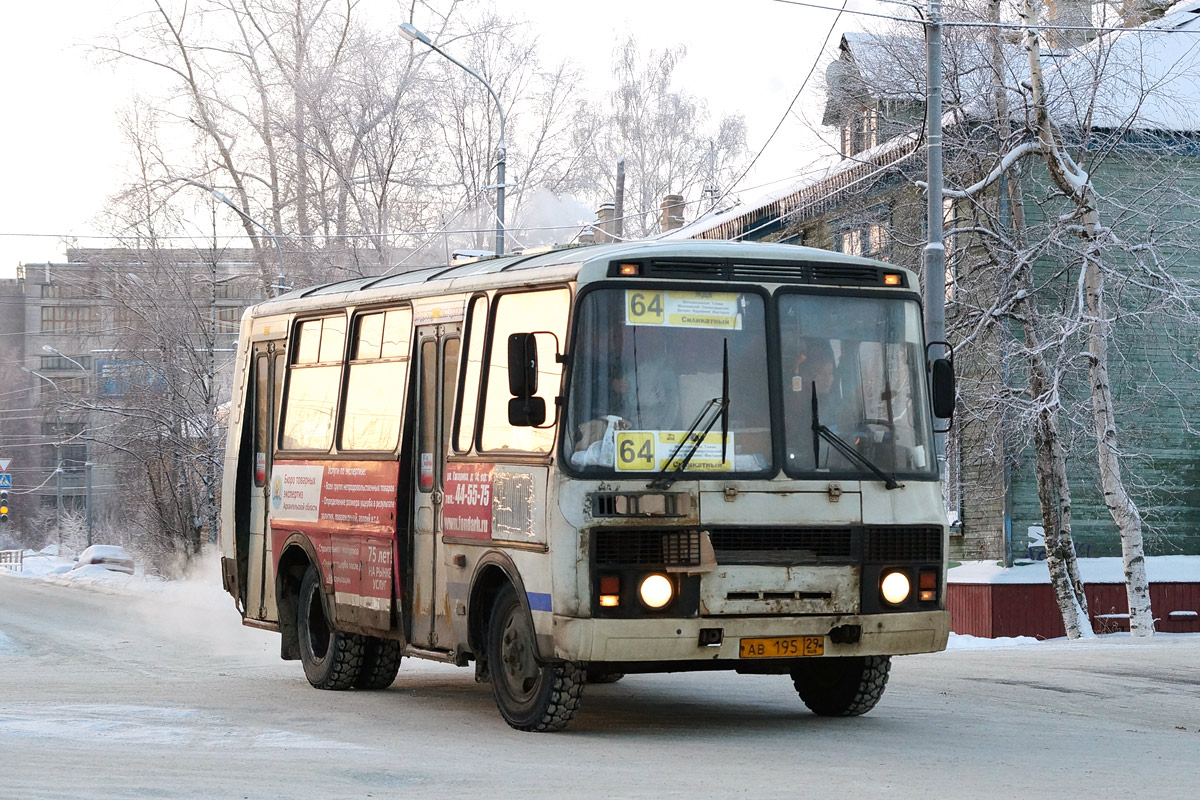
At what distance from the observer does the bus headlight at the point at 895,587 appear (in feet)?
33.0

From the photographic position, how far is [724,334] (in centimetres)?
1001

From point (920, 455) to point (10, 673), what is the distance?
941 cm

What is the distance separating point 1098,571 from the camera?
30.3 meters

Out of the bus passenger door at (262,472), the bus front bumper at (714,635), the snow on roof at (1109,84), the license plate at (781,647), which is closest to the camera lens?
the bus front bumper at (714,635)

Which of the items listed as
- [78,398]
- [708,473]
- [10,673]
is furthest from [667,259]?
[78,398]

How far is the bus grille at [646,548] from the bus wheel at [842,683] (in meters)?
1.49

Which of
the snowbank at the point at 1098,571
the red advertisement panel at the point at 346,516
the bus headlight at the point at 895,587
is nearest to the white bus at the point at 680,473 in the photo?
the bus headlight at the point at 895,587

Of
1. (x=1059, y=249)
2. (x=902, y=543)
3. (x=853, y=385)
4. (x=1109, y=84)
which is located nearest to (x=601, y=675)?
(x=902, y=543)

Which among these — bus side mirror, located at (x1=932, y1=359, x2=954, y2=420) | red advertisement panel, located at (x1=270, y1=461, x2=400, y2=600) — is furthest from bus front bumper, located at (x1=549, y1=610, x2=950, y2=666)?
red advertisement panel, located at (x1=270, y1=461, x2=400, y2=600)

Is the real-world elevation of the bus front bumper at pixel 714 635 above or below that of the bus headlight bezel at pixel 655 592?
below

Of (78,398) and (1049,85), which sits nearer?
(1049,85)

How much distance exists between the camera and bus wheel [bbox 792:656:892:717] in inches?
428

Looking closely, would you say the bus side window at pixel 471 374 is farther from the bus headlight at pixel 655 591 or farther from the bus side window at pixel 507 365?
the bus headlight at pixel 655 591

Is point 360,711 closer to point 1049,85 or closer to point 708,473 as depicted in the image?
point 708,473
